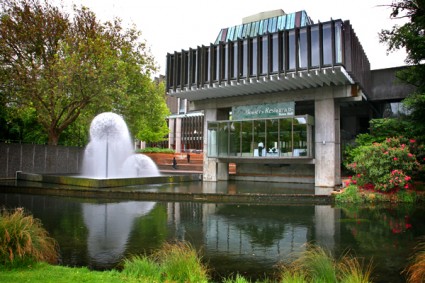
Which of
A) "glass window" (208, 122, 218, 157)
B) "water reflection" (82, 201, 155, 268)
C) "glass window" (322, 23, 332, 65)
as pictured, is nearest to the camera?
"water reflection" (82, 201, 155, 268)

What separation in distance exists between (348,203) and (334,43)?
9.56 meters

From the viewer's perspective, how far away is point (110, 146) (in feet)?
72.9

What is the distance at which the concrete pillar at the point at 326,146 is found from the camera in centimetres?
2159

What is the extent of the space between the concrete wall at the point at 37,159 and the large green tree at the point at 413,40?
25.8 m

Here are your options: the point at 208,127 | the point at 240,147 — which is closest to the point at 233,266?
the point at 240,147

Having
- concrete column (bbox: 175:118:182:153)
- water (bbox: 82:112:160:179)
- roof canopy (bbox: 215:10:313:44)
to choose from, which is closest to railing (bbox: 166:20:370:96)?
water (bbox: 82:112:160:179)

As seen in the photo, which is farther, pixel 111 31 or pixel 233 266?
pixel 111 31

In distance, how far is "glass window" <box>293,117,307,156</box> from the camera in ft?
72.0

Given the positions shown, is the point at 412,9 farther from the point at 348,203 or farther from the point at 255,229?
the point at 255,229

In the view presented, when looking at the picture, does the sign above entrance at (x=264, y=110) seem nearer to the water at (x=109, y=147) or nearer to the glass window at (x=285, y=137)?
the glass window at (x=285, y=137)

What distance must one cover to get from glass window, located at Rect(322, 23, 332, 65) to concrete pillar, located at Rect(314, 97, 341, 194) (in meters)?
2.87

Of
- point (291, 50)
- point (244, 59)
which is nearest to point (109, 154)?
point (244, 59)

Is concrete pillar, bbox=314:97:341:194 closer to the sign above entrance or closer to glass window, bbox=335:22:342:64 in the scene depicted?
the sign above entrance

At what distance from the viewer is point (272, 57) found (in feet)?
73.2
